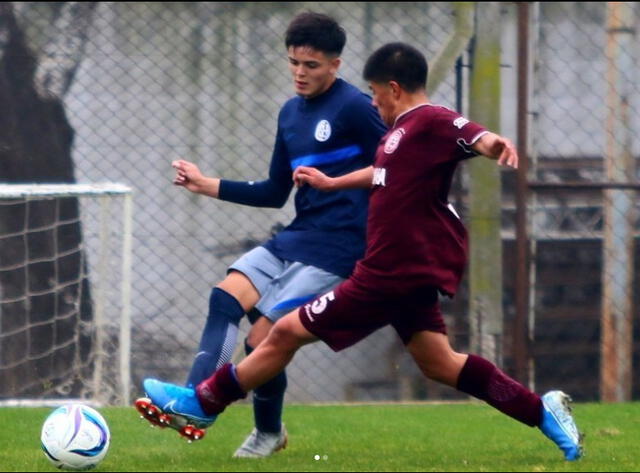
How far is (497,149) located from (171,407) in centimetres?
146

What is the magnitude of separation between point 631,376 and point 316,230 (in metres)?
3.60

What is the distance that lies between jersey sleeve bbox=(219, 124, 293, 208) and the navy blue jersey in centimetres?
19

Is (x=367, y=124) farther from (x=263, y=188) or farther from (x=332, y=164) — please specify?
(x=263, y=188)

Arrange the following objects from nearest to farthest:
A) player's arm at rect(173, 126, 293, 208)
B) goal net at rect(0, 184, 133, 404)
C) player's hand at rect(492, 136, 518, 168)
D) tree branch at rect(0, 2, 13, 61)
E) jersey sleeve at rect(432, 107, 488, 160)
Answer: player's hand at rect(492, 136, 518, 168) < jersey sleeve at rect(432, 107, 488, 160) < player's arm at rect(173, 126, 293, 208) < goal net at rect(0, 184, 133, 404) < tree branch at rect(0, 2, 13, 61)

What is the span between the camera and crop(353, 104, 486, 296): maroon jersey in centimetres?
487

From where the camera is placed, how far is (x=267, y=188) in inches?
225

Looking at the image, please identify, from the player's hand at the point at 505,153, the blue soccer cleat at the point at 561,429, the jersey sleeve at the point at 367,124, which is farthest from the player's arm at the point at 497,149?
the blue soccer cleat at the point at 561,429

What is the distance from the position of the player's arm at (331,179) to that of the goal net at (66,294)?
291 cm

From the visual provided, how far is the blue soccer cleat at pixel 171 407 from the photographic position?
5004 millimetres

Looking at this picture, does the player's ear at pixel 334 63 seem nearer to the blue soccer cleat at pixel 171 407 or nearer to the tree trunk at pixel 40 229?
the blue soccer cleat at pixel 171 407

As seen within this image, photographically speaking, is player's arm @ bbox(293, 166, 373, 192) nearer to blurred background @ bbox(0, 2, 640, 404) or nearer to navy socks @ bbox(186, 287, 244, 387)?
navy socks @ bbox(186, 287, 244, 387)

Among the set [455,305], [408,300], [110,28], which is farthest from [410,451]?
[110,28]

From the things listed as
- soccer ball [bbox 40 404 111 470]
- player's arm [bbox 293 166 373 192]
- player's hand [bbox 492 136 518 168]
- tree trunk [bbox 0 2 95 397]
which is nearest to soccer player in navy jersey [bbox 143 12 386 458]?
player's arm [bbox 293 166 373 192]

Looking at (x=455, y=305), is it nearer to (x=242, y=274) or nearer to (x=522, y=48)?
(x=522, y=48)
